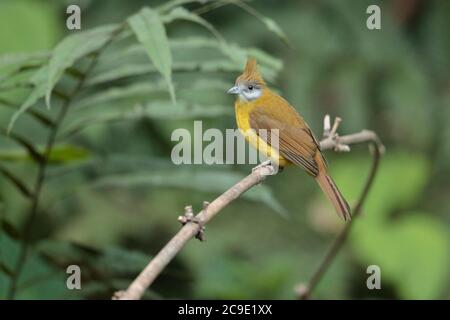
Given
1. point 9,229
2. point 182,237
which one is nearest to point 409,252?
point 9,229

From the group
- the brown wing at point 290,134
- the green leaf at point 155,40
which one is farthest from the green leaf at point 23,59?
the brown wing at point 290,134

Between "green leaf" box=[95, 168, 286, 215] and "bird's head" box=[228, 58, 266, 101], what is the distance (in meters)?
0.24

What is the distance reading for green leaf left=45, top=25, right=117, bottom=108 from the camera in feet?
5.68

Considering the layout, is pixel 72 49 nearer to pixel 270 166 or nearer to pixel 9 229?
pixel 9 229

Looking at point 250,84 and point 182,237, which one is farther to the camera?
point 250,84

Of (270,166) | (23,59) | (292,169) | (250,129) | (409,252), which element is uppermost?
(292,169)

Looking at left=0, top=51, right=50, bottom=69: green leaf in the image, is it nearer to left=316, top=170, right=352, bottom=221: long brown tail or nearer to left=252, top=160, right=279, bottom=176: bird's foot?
left=252, top=160, right=279, bottom=176: bird's foot

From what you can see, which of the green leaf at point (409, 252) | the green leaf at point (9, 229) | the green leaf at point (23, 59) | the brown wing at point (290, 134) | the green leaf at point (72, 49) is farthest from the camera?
the green leaf at point (409, 252)

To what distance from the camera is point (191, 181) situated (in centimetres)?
231

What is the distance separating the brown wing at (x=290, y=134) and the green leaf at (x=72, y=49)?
0.61 metres

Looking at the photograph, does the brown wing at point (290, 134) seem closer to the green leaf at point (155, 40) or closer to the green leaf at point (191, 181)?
the green leaf at point (191, 181)

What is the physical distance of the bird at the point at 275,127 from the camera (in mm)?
2348

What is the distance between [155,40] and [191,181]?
1.94ft

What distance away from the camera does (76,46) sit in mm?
1847
